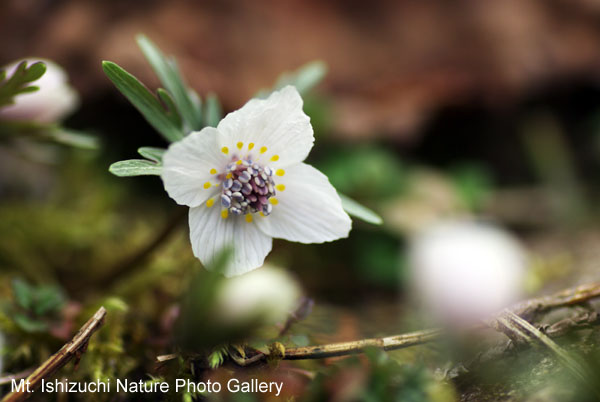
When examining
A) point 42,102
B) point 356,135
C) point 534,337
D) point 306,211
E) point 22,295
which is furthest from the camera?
point 356,135

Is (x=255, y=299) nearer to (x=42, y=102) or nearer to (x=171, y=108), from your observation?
(x=171, y=108)

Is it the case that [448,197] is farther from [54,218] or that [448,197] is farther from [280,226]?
[54,218]

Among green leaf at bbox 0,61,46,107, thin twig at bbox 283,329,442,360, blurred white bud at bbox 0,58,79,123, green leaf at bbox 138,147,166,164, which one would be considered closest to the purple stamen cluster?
green leaf at bbox 138,147,166,164

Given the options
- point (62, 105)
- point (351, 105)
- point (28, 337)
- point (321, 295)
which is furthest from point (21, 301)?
point (351, 105)

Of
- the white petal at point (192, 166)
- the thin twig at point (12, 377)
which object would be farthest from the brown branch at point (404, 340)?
the thin twig at point (12, 377)

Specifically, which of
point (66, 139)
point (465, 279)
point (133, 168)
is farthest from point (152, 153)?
point (465, 279)

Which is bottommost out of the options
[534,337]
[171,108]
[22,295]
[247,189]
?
[534,337]

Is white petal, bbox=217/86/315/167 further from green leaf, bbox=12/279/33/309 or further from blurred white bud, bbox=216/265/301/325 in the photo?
green leaf, bbox=12/279/33/309
